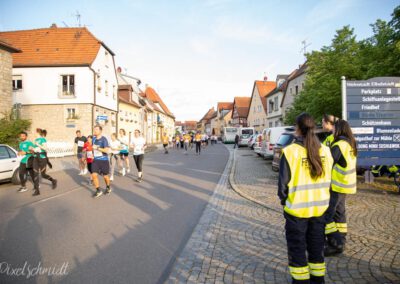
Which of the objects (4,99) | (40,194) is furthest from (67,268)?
(4,99)

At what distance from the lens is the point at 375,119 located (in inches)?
296

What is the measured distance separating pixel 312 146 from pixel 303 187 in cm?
40

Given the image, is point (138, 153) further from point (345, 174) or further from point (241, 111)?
point (241, 111)

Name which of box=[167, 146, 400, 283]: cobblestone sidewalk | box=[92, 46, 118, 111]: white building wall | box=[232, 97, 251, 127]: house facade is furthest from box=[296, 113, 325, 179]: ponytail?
box=[232, 97, 251, 127]: house facade

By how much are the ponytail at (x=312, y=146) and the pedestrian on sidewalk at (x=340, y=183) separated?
1.39m

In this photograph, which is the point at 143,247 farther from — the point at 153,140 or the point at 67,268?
the point at 153,140

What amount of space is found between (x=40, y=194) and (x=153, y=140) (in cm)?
4645

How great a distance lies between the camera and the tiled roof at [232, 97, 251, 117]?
71781mm

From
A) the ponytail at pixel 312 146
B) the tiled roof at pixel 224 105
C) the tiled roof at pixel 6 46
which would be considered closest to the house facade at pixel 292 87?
the tiled roof at pixel 6 46

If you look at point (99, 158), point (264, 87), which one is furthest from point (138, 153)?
point (264, 87)

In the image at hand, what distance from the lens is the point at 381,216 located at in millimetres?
5379

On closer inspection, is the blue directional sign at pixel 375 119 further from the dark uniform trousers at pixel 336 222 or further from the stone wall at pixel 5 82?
the stone wall at pixel 5 82

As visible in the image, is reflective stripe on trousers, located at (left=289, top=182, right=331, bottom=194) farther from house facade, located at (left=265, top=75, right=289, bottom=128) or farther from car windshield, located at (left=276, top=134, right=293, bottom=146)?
house facade, located at (left=265, top=75, right=289, bottom=128)

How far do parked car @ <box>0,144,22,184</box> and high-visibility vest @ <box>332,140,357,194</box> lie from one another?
998cm
